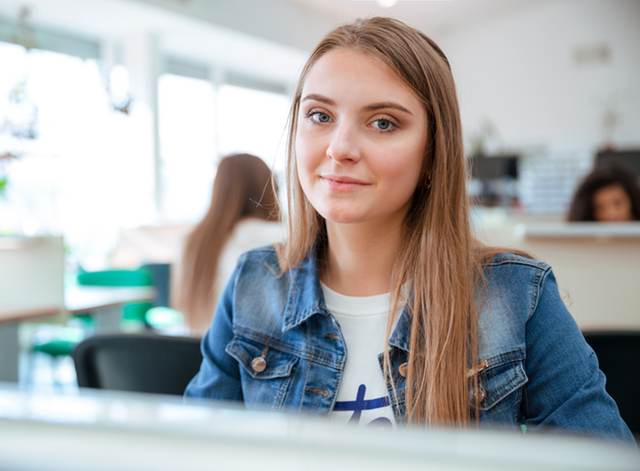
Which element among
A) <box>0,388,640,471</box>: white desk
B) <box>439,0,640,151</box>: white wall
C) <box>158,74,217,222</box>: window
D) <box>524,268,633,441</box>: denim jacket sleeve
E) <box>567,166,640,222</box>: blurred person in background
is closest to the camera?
<box>0,388,640,471</box>: white desk

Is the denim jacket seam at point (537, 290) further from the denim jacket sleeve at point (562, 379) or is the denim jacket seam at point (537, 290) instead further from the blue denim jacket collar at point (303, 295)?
the blue denim jacket collar at point (303, 295)

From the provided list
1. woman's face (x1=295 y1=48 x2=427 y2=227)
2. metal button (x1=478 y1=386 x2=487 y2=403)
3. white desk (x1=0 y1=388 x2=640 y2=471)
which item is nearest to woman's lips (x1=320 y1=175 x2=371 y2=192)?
woman's face (x1=295 y1=48 x2=427 y2=227)

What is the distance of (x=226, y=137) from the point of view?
791 cm

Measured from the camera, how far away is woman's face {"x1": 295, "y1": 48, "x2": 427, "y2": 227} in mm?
1024

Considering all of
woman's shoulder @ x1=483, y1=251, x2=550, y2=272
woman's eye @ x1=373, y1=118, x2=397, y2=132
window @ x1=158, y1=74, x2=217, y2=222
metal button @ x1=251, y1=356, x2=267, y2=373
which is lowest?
metal button @ x1=251, y1=356, x2=267, y2=373

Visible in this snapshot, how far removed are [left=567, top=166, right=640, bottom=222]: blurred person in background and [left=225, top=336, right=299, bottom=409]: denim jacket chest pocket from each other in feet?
9.66

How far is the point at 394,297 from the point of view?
3.56ft

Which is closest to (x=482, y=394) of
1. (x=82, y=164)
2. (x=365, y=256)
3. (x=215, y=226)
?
(x=365, y=256)

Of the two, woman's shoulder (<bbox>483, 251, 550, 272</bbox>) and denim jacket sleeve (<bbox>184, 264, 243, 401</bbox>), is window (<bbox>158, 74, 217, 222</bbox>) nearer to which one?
denim jacket sleeve (<bbox>184, 264, 243, 401</bbox>)

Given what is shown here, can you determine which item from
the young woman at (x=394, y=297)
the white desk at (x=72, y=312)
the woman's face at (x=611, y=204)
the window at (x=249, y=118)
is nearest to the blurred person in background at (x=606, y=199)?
the woman's face at (x=611, y=204)

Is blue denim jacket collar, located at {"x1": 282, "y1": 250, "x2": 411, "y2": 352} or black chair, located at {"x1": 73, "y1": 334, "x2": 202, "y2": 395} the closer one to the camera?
blue denim jacket collar, located at {"x1": 282, "y1": 250, "x2": 411, "y2": 352}

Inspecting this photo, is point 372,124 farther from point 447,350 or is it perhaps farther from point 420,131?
point 447,350

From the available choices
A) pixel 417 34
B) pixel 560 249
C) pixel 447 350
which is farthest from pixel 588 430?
pixel 560 249

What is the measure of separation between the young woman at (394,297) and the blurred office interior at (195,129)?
0.27 metres
